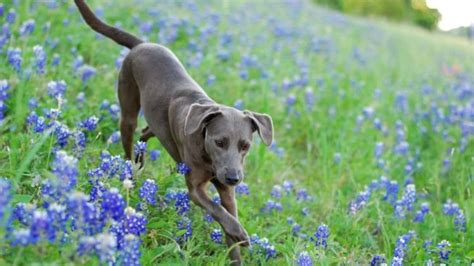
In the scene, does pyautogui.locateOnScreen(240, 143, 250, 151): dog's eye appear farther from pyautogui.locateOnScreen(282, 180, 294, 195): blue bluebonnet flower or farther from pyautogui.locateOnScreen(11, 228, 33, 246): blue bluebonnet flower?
pyautogui.locateOnScreen(11, 228, 33, 246): blue bluebonnet flower

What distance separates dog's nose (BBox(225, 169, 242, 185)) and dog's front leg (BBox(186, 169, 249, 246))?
256mm

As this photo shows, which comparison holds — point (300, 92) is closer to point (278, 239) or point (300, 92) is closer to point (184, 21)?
point (184, 21)

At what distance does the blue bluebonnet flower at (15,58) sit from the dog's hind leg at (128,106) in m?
0.73

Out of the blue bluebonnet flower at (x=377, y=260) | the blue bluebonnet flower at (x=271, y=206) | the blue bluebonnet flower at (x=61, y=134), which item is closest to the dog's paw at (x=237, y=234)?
the blue bluebonnet flower at (x=377, y=260)

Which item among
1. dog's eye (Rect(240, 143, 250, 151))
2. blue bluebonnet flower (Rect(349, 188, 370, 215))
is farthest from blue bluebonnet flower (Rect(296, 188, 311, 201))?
dog's eye (Rect(240, 143, 250, 151))

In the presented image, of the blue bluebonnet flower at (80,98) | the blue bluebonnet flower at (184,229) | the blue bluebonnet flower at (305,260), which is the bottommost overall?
the blue bluebonnet flower at (184,229)

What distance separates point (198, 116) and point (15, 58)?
67.4 inches

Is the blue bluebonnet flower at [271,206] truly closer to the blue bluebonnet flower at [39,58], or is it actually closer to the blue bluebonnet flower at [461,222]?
the blue bluebonnet flower at [461,222]

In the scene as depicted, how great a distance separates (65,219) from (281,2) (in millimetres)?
16042

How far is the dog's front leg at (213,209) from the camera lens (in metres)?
3.82

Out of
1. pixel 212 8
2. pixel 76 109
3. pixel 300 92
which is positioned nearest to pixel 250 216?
pixel 76 109

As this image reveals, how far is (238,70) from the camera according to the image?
820 cm

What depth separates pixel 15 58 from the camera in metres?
4.86

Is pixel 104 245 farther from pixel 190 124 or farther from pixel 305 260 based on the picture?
pixel 190 124
